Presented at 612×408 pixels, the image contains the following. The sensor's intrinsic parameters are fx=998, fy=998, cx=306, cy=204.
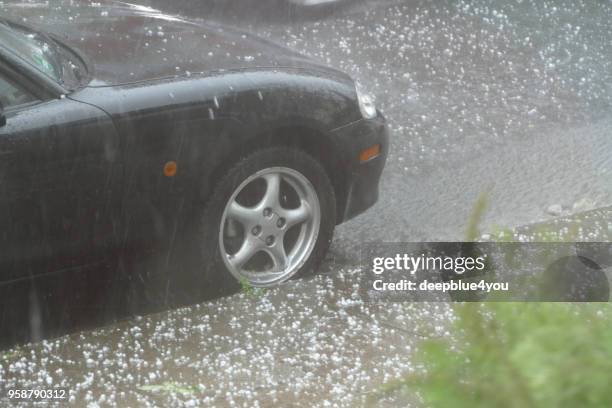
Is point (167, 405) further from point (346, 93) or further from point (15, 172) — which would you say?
point (346, 93)

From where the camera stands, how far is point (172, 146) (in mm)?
4035

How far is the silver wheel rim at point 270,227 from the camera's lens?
4359mm

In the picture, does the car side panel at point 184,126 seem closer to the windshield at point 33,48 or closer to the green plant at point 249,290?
the windshield at point 33,48

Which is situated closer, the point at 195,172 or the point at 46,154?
the point at 46,154

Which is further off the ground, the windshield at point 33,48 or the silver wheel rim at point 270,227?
the windshield at point 33,48

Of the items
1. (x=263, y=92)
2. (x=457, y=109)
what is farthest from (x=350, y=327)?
(x=457, y=109)

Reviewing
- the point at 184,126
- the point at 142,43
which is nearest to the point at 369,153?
the point at 184,126

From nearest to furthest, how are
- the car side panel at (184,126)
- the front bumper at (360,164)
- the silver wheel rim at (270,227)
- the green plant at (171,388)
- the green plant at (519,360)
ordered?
the green plant at (519,360), the green plant at (171,388), the car side panel at (184,126), the silver wheel rim at (270,227), the front bumper at (360,164)

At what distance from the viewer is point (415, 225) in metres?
5.44

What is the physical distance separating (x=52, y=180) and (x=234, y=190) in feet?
2.72

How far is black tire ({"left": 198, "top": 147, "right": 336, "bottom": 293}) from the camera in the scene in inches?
167

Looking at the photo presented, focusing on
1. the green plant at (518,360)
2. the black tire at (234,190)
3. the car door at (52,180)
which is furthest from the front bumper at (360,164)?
the green plant at (518,360)

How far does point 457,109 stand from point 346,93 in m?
2.58

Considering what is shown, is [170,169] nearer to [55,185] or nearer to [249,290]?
[55,185]
